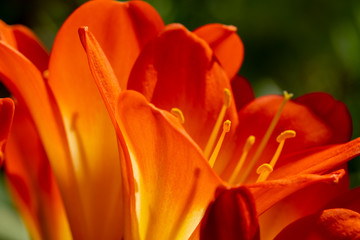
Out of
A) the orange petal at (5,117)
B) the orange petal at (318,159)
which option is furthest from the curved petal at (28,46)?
the orange petal at (318,159)

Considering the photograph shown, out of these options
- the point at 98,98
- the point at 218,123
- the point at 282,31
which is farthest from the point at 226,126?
the point at 282,31

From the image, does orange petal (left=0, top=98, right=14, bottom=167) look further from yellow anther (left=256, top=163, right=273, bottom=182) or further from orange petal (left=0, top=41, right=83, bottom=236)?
yellow anther (left=256, top=163, right=273, bottom=182)

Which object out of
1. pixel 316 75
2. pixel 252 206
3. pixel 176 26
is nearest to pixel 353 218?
pixel 252 206

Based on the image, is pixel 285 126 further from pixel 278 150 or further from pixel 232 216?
pixel 232 216

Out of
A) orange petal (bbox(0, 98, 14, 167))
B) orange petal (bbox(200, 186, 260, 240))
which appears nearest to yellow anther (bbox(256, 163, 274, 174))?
orange petal (bbox(200, 186, 260, 240))

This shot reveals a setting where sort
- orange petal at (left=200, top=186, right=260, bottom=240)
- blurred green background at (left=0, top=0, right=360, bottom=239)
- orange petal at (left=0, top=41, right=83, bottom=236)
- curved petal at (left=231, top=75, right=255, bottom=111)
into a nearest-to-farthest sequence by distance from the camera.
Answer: orange petal at (left=200, top=186, right=260, bottom=240) < orange petal at (left=0, top=41, right=83, bottom=236) < curved petal at (left=231, top=75, right=255, bottom=111) < blurred green background at (left=0, top=0, right=360, bottom=239)

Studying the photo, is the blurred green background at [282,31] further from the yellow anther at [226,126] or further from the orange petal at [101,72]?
the orange petal at [101,72]

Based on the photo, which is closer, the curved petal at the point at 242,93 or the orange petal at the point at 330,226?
the orange petal at the point at 330,226
